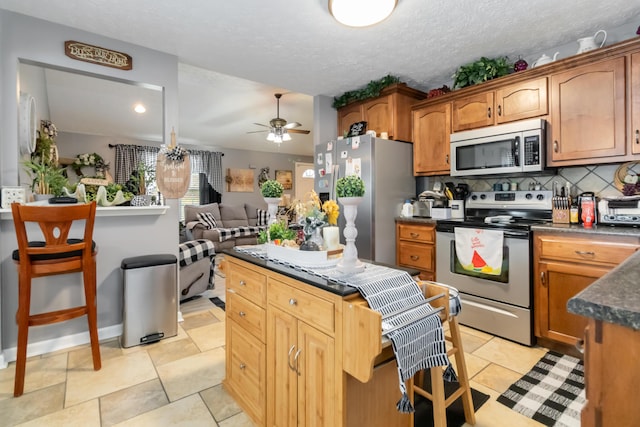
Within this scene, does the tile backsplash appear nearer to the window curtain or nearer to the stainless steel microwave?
the stainless steel microwave

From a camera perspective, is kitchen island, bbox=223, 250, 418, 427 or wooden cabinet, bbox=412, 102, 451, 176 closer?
kitchen island, bbox=223, 250, 418, 427

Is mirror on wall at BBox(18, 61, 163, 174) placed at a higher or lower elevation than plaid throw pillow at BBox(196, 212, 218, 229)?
higher

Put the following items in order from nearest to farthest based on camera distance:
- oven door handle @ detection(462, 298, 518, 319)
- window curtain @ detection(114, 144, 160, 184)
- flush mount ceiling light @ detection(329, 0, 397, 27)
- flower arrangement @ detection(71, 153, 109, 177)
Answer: flush mount ceiling light @ detection(329, 0, 397, 27)
oven door handle @ detection(462, 298, 518, 319)
flower arrangement @ detection(71, 153, 109, 177)
window curtain @ detection(114, 144, 160, 184)

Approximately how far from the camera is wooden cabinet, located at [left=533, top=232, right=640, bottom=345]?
2.05 metres

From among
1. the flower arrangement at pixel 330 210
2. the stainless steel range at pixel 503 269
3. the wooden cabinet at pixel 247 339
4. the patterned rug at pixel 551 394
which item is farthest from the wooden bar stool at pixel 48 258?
the stainless steel range at pixel 503 269

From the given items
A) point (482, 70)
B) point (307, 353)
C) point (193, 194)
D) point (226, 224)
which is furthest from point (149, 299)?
point (193, 194)

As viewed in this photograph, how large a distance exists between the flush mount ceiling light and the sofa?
190 inches

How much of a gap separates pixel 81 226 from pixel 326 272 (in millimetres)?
2215

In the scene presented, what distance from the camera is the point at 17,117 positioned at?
224cm

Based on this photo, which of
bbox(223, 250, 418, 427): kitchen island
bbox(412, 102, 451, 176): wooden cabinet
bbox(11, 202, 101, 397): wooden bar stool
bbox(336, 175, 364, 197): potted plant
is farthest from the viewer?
bbox(412, 102, 451, 176): wooden cabinet

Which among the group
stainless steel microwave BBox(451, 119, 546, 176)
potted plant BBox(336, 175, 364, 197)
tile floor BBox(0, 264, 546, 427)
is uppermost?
stainless steel microwave BBox(451, 119, 546, 176)

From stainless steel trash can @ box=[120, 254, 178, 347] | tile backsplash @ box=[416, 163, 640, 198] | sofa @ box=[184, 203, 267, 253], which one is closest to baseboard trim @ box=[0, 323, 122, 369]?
stainless steel trash can @ box=[120, 254, 178, 347]

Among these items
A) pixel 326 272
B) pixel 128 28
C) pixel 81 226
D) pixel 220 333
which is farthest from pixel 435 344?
pixel 128 28

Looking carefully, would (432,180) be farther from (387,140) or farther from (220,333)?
(220,333)
